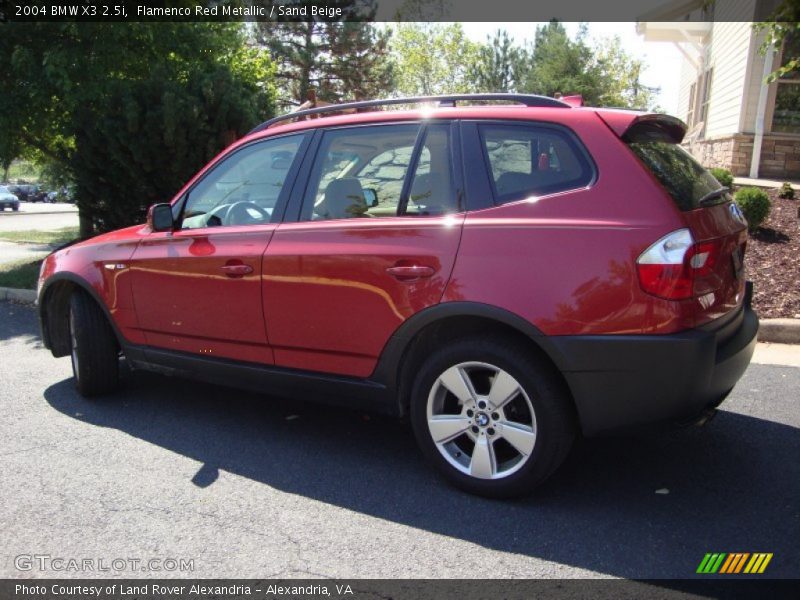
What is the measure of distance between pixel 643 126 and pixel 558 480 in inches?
70.6

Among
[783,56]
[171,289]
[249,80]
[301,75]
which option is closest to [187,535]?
[171,289]

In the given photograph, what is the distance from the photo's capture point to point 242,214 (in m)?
4.13

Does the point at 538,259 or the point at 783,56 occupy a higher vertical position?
the point at 783,56

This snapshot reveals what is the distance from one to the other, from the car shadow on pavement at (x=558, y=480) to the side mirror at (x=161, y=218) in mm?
1251

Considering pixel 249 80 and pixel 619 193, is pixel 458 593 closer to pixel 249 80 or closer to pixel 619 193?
pixel 619 193

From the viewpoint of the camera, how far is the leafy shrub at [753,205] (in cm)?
848

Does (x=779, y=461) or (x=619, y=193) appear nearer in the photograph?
(x=619, y=193)

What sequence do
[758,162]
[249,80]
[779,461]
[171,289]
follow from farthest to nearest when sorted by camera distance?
[758,162] → [249,80] → [171,289] → [779,461]

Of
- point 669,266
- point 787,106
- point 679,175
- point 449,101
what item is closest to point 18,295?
point 449,101

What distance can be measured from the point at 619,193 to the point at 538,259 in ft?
1.46

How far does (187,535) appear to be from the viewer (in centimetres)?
303

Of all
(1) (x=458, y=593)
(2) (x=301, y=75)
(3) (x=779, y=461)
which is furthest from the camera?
(2) (x=301, y=75)

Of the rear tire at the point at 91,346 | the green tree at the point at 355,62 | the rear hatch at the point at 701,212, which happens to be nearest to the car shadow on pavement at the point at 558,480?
the rear tire at the point at 91,346

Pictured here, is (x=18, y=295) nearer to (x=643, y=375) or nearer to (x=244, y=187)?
(x=244, y=187)
